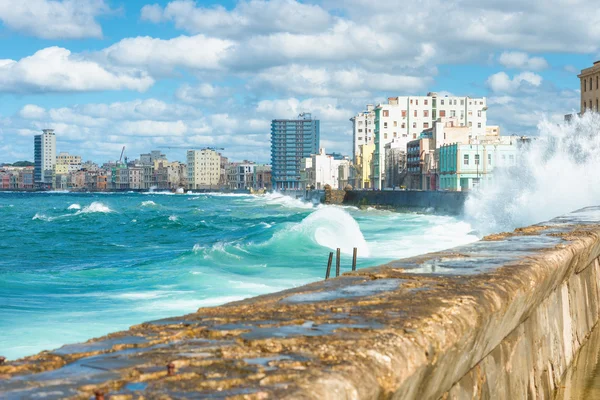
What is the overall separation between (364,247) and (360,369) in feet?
83.2

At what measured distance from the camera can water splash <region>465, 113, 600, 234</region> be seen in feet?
87.6

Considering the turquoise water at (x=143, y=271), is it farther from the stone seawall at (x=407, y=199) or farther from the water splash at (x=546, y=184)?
the stone seawall at (x=407, y=199)

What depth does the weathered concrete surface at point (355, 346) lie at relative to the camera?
2240 mm

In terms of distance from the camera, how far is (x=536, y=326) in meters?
5.03

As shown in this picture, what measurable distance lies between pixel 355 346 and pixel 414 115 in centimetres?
12984

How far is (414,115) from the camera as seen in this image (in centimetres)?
13038

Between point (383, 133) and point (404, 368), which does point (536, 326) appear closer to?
point (404, 368)

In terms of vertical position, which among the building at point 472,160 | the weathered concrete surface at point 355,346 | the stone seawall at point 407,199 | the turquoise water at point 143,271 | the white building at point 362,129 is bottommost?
the turquoise water at point 143,271

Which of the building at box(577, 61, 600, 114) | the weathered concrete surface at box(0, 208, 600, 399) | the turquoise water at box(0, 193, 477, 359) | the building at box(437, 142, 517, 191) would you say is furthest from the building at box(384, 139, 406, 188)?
the weathered concrete surface at box(0, 208, 600, 399)

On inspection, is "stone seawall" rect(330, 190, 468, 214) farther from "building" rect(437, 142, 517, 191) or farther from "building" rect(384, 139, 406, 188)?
"building" rect(384, 139, 406, 188)

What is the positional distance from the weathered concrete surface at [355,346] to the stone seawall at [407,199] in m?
50.8

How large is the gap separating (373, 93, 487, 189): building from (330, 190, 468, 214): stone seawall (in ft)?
72.6

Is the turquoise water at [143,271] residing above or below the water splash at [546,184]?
below

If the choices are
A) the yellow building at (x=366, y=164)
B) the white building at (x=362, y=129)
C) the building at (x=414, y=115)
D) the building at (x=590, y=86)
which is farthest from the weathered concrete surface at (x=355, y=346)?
the white building at (x=362, y=129)
